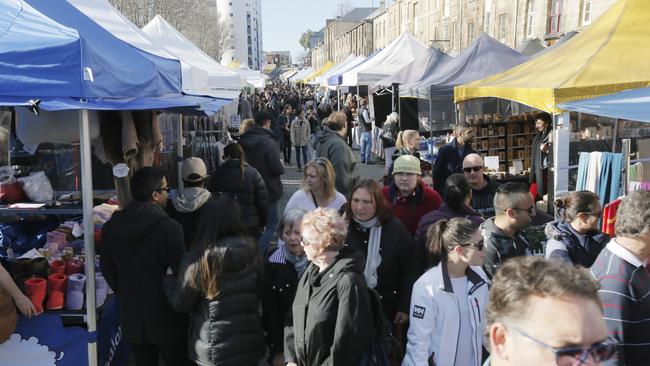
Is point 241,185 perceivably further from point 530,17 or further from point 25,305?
point 530,17

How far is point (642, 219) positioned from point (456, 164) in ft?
13.6

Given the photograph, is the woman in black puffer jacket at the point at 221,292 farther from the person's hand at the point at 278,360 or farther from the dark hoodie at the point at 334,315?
the dark hoodie at the point at 334,315

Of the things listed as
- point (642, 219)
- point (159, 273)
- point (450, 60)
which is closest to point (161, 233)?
point (159, 273)

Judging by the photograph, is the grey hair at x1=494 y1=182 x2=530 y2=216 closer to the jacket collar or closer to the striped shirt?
the jacket collar

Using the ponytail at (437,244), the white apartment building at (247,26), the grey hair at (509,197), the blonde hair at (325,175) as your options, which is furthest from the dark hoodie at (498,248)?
the white apartment building at (247,26)

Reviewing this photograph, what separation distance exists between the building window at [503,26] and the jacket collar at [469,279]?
30.0 meters

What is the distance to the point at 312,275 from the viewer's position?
9.55ft

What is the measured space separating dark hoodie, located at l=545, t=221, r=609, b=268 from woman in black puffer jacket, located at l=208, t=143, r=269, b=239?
3.14 m

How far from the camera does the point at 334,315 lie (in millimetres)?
2762

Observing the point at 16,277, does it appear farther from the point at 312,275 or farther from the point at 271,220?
the point at 271,220

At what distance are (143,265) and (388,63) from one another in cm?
1393

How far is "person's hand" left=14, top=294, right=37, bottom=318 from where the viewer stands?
384 centimetres

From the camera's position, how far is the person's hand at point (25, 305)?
384cm

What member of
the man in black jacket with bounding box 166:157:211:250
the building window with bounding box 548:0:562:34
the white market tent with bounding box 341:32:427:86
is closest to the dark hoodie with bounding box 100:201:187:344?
the man in black jacket with bounding box 166:157:211:250
